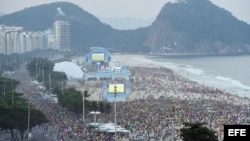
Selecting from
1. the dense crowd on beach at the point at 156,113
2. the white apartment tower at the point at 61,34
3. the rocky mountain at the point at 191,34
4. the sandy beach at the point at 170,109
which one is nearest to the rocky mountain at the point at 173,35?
the rocky mountain at the point at 191,34

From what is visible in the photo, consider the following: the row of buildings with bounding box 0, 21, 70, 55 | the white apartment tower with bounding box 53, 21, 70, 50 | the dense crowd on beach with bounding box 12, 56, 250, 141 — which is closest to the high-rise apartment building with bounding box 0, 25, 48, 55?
the row of buildings with bounding box 0, 21, 70, 55

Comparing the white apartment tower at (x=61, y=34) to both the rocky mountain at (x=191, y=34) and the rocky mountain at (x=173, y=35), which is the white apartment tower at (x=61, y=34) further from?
the rocky mountain at (x=191, y=34)

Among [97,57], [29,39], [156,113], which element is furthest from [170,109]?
[29,39]

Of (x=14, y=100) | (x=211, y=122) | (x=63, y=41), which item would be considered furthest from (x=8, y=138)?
(x=63, y=41)

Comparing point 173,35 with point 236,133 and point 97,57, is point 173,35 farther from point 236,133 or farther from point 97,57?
point 236,133

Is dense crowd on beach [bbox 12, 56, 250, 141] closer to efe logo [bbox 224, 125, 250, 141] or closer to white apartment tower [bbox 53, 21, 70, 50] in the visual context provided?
efe logo [bbox 224, 125, 250, 141]

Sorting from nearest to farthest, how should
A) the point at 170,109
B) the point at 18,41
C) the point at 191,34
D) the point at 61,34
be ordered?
the point at 170,109
the point at 18,41
the point at 61,34
the point at 191,34
